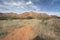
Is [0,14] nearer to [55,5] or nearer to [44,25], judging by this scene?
[44,25]

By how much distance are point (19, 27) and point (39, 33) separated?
17.0 inches

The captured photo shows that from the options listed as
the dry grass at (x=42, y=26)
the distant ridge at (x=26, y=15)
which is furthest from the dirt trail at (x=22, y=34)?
the distant ridge at (x=26, y=15)

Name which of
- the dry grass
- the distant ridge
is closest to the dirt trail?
the dry grass

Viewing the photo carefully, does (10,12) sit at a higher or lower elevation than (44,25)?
higher

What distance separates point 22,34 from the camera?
2309 millimetres

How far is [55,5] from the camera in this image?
2.39 m

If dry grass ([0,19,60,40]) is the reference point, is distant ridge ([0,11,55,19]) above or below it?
above

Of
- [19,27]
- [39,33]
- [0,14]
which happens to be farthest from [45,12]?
[0,14]

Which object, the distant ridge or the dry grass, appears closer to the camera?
the dry grass

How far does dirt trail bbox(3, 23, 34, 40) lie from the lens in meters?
2.28

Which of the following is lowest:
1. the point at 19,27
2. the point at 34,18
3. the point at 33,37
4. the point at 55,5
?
the point at 33,37

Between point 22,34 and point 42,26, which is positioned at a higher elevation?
point 42,26

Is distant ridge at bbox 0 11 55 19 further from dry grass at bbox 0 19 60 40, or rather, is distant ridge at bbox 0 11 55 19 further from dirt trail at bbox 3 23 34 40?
dirt trail at bbox 3 23 34 40

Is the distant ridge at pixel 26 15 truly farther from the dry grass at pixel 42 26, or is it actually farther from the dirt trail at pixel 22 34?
the dirt trail at pixel 22 34
